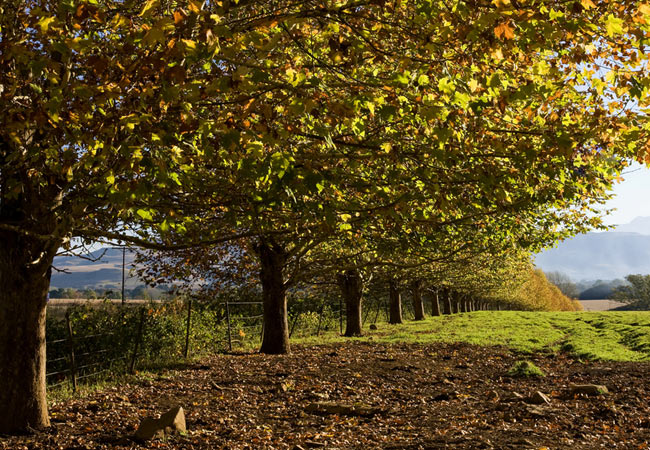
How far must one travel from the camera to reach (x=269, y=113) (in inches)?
203

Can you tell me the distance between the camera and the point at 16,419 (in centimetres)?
773

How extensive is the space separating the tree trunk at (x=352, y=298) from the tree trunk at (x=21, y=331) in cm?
1827

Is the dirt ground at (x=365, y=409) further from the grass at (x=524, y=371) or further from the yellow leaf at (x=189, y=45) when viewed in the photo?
the yellow leaf at (x=189, y=45)

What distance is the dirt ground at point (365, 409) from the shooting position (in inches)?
290

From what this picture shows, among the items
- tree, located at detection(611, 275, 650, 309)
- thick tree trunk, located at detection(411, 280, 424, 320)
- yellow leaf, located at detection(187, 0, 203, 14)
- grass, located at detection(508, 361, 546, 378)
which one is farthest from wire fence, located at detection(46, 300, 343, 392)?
tree, located at detection(611, 275, 650, 309)

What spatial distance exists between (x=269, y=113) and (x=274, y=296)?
12.2m

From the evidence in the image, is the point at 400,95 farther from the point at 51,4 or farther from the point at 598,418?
the point at 598,418

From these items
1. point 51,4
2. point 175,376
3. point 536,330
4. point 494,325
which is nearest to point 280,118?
point 51,4

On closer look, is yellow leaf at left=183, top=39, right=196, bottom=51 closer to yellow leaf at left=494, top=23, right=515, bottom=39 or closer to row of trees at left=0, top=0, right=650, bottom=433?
row of trees at left=0, top=0, right=650, bottom=433

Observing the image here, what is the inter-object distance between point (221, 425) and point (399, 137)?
5.84 meters

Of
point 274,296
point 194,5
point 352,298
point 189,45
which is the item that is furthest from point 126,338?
point 352,298

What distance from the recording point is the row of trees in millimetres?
5016

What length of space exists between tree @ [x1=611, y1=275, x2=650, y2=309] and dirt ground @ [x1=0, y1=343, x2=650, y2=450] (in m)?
162

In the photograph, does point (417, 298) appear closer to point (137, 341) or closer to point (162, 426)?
point (137, 341)
